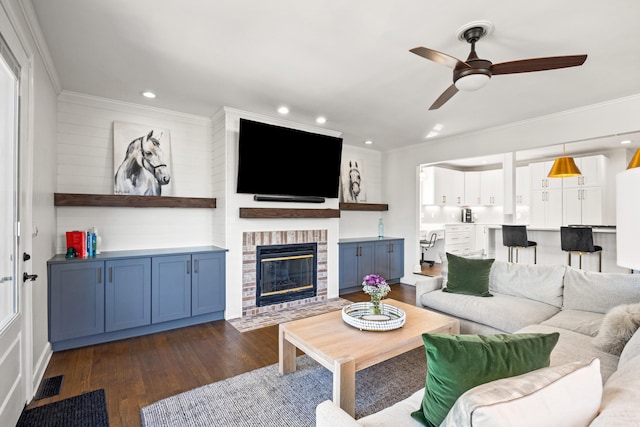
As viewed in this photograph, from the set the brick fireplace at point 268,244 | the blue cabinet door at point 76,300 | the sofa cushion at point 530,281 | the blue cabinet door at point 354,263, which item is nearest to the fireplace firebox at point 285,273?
the brick fireplace at point 268,244

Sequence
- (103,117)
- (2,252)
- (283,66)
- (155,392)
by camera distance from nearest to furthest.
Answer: (2,252) → (155,392) → (283,66) → (103,117)

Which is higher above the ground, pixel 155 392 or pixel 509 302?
pixel 509 302

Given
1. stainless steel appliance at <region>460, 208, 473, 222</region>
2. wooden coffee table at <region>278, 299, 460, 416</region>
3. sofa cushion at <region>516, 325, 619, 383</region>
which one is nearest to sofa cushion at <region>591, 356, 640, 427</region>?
sofa cushion at <region>516, 325, 619, 383</region>

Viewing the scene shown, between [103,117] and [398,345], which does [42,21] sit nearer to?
[103,117]

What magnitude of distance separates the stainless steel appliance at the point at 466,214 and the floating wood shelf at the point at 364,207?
3.87 metres

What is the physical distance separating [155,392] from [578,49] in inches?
161

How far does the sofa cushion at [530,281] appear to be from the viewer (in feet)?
9.48

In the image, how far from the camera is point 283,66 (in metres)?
2.76

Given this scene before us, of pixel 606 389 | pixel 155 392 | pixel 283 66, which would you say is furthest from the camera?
pixel 283 66

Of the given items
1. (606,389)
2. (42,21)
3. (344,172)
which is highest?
(42,21)

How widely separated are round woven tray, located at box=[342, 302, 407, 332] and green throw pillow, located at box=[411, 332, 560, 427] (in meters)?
1.10

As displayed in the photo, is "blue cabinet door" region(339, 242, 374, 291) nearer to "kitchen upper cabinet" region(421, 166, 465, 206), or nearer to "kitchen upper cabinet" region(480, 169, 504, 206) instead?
"kitchen upper cabinet" region(421, 166, 465, 206)

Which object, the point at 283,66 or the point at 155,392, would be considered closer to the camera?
the point at 155,392

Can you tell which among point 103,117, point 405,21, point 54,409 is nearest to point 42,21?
point 103,117
